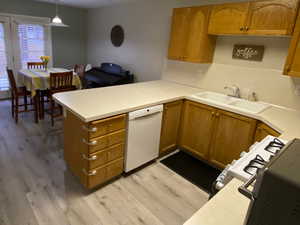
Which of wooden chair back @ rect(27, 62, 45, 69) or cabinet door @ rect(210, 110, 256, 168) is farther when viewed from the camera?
wooden chair back @ rect(27, 62, 45, 69)

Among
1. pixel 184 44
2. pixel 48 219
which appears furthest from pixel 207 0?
pixel 48 219

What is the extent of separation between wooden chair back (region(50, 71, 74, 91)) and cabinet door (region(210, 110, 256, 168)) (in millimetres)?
2677

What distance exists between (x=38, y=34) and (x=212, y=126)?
483cm

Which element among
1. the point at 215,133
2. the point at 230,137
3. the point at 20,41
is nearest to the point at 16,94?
the point at 20,41

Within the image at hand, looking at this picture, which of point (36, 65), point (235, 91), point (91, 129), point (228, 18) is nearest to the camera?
point (91, 129)

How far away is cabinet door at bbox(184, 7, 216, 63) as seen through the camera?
2.69 m

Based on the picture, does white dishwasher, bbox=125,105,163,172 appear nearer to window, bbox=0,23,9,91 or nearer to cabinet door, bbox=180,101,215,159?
cabinet door, bbox=180,101,215,159

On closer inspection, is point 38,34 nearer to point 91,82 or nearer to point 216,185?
point 91,82

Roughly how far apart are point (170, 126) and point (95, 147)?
1149 millimetres

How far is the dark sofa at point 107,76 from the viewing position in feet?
14.3

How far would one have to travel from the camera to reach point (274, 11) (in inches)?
82.7

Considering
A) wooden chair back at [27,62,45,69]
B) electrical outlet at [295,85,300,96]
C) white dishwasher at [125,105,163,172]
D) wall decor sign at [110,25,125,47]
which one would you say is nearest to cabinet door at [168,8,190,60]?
white dishwasher at [125,105,163,172]

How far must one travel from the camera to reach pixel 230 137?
2.38 metres

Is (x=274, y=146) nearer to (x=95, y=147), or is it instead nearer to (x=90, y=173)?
(x=95, y=147)
